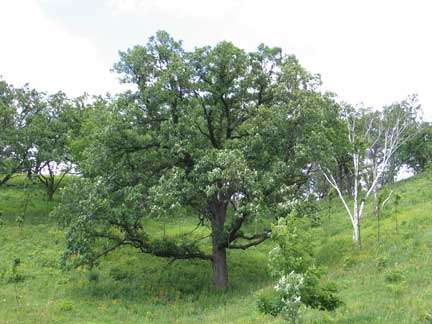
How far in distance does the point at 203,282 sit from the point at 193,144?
26.2ft

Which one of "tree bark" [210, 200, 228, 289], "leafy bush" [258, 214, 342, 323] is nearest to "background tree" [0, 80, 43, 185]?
"tree bark" [210, 200, 228, 289]

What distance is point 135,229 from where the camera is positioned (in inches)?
1053

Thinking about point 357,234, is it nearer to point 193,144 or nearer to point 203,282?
point 203,282

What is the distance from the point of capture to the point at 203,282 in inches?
1077

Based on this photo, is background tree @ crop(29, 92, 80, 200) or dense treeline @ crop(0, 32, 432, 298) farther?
background tree @ crop(29, 92, 80, 200)

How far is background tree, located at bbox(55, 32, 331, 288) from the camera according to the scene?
958 inches

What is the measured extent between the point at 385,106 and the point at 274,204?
20.2 meters

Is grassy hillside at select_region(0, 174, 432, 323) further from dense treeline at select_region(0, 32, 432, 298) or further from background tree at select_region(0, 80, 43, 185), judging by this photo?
background tree at select_region(0, 80, 43, 185)

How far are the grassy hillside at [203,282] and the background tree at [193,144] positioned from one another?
6.10ft

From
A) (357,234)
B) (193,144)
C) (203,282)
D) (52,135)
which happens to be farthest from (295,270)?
(52,135)

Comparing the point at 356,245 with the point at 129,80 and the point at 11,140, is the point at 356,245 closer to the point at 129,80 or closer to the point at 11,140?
the point at 129,80

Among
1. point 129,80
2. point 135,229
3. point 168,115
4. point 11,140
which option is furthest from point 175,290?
point 11,140

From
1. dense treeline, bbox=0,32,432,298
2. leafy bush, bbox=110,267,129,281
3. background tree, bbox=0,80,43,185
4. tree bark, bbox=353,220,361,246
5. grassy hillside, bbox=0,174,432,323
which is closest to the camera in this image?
grassy hillside, bbox=0,174,432,323

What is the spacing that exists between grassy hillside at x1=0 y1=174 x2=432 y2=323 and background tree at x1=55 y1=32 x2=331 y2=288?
1859mm
